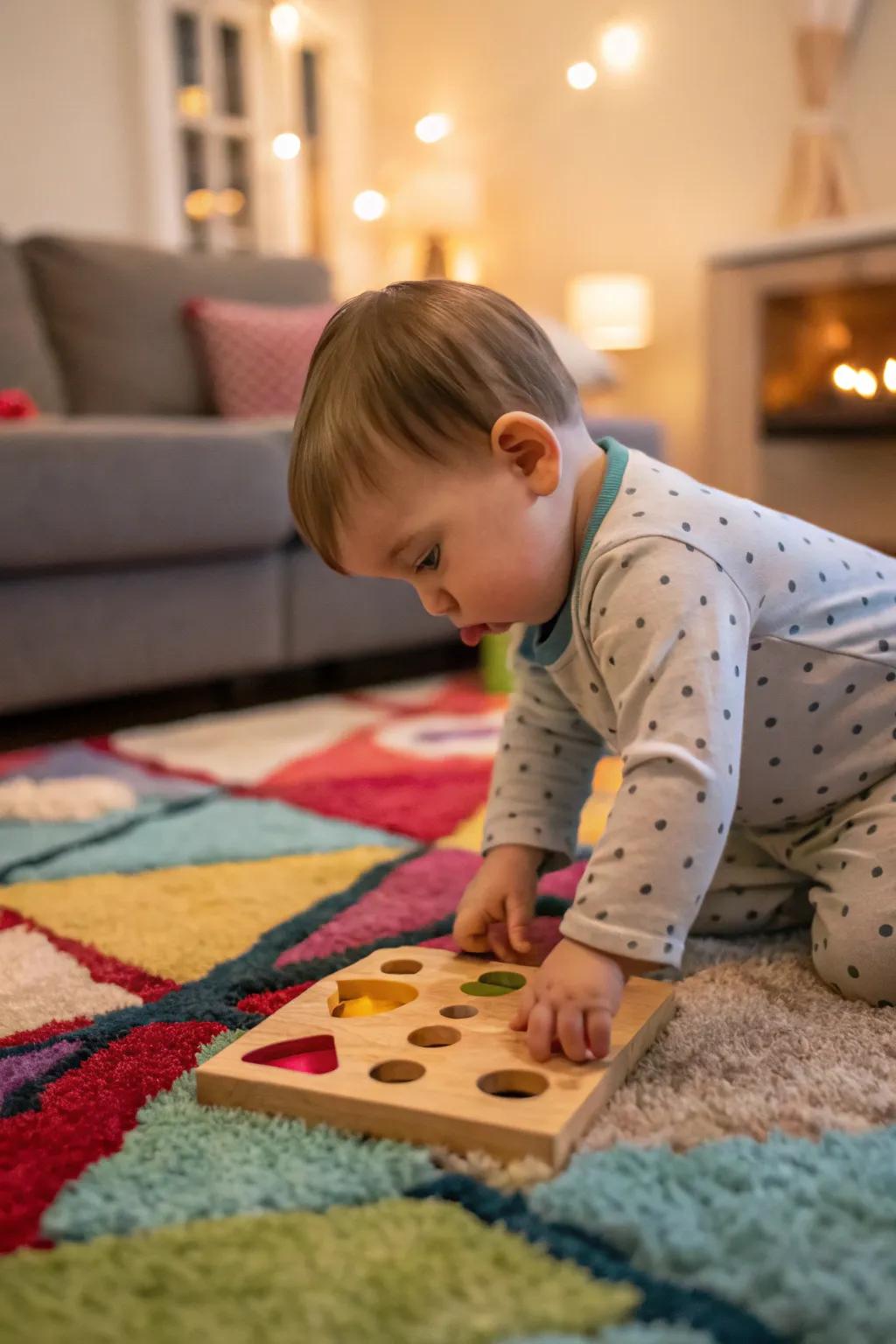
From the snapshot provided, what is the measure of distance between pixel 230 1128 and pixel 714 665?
36cm

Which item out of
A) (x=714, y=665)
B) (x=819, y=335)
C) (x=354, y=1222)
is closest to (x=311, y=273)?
(x=819, y=335)

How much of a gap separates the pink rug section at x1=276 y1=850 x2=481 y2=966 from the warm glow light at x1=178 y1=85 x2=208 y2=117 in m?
2.92

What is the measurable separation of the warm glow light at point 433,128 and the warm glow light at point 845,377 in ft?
5.63

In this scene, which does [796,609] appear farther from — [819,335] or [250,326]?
[819,335]

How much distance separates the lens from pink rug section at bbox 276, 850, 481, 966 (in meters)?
0.88

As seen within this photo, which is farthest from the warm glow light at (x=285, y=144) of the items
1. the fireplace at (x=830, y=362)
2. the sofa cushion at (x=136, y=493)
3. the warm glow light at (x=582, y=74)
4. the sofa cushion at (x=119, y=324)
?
the sofa cushion at (x=136, y=493)

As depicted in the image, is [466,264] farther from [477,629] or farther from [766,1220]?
[766,1220]

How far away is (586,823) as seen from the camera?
3.88ft

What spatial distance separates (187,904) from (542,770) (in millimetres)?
315

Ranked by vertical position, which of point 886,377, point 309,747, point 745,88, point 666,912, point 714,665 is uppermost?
point 745,88

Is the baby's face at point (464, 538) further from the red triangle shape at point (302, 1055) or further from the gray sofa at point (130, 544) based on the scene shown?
the gray sofa at point (130, 544)

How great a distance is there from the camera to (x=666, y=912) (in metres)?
0.65

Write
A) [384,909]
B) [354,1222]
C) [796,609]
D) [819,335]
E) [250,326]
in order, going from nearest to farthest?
[354,1222] → [796,609] → [384,909] → [250,326] → [819,335]

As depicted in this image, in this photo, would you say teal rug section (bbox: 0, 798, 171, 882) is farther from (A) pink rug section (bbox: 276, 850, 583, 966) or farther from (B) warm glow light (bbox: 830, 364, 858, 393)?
(B) warm glow light (bbox: 830, 364, 858, 393)
